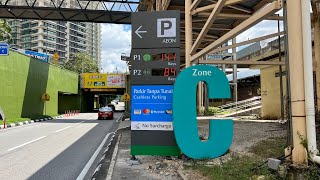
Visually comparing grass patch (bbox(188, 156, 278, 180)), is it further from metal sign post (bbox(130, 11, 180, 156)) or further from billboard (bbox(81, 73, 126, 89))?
billboard (bbox(81, 73, 126, 89))

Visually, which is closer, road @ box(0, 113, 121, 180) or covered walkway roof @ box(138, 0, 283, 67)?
road @ box(0, 113, 121, 180)

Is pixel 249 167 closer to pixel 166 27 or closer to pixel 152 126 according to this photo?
pixel 152 126

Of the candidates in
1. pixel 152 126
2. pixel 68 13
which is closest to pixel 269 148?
pixel 152 126

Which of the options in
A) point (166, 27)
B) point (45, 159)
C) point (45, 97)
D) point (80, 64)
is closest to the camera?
point (166, 27)

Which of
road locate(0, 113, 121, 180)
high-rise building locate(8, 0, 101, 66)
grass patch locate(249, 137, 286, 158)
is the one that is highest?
high-rise building locate(8, 0, 101, 66)

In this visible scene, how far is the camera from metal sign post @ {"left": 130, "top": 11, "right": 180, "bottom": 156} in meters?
9.21

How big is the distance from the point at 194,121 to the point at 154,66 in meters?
1.82

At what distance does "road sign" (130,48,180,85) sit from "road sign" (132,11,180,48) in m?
0.18

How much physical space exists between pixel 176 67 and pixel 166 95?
774 millimetres

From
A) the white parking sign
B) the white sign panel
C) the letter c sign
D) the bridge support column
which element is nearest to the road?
the white sign panel

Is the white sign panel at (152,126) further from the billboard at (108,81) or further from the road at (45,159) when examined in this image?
the billboard at (108,81)

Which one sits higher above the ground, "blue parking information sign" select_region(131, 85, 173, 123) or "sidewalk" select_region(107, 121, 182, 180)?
"blue parking information sign" select_region(131, 85, 173, 123)

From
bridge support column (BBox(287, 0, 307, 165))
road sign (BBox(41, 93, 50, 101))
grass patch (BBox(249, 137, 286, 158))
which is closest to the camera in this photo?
bridge support column (BBox(287, 0, 307, 165))

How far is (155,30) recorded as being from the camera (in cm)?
924
